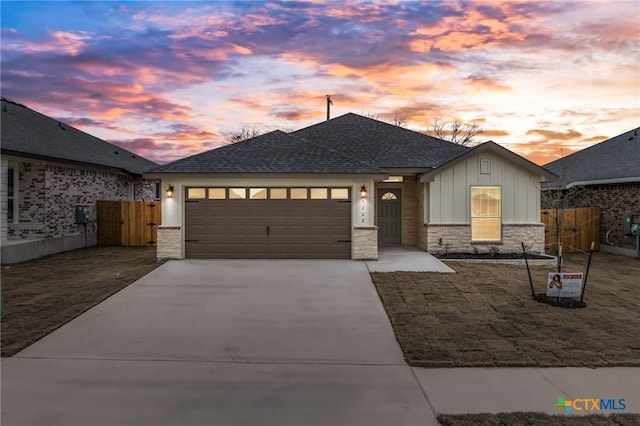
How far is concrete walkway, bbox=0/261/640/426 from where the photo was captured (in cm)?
371

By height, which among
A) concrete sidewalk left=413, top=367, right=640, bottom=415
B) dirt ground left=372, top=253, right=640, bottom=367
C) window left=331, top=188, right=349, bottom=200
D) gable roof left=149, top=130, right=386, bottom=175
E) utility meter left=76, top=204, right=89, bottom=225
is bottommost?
concrete sidewalk left=413, top=367, right=640, bottom=415

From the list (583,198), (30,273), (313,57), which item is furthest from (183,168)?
(583,198)

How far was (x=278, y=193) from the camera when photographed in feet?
40.8

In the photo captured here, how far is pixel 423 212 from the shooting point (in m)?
14.4

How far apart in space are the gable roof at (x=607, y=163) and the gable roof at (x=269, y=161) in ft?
34.3

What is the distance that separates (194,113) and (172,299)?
1297 centimetres

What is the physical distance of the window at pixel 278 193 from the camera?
1243 cm

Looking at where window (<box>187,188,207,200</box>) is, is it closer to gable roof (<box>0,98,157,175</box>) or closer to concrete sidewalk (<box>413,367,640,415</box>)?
gable roof (<box>0,98,157,175</box>)

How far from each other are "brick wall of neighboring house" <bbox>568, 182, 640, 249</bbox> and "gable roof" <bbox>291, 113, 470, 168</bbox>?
6.14 meters

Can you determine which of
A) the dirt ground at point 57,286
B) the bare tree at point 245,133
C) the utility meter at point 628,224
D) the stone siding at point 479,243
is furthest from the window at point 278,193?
the bare tree at point 245,133

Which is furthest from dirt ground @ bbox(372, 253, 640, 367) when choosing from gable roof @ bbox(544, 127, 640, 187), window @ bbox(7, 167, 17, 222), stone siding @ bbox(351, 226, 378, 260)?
window @ bbox(7, 167, 17, 222)

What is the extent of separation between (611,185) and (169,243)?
17.0m

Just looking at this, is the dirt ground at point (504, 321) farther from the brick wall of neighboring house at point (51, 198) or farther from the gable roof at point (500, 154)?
the brick wall of neighboring house at point (51, 198)

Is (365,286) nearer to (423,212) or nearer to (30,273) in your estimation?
(423,212)
